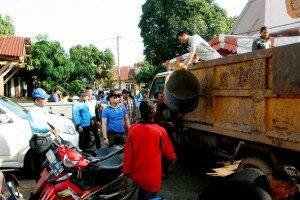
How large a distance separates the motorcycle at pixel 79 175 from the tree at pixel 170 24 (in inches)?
938

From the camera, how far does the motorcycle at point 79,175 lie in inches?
168

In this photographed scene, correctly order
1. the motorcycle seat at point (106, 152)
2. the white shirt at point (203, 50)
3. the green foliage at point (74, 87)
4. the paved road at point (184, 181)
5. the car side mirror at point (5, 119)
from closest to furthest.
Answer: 1. the motorcycle seat at point (106, 152)
2. the paved road at point (184, 181)
3. the car side mirror at point (5, 119)
4. the white shirt at point (203, 50)
5. the green foliage at point (74, 87)

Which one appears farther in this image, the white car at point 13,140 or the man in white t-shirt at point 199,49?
the man in white t-shirt at point 199,49

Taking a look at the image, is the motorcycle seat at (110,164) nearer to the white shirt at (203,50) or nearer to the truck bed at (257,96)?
the truck bed at (257,96)

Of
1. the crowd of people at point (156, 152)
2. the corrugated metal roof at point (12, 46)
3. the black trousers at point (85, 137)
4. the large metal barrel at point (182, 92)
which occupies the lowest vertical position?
the black trousers at point (85, 137)

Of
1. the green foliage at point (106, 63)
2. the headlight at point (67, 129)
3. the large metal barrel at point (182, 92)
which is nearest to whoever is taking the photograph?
the large metal barrel at point (182, 92)

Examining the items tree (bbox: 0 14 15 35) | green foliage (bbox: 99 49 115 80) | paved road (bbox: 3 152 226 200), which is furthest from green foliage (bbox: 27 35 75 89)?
green foliage (bbox: 99 49 115 80)

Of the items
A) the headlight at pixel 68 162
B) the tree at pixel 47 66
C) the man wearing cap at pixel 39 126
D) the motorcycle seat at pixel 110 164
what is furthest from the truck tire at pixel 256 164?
the tree at pixel 47 66

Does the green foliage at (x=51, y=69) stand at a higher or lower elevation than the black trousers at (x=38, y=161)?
higher

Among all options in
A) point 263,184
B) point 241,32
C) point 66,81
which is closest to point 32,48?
point 66,81

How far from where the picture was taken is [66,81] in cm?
2169

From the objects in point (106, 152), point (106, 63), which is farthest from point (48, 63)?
point (106, 63)

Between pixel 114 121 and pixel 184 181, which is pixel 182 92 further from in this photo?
pixel 184 181

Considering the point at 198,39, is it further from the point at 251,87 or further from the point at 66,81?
the point at 66,81
